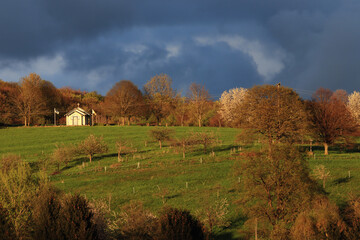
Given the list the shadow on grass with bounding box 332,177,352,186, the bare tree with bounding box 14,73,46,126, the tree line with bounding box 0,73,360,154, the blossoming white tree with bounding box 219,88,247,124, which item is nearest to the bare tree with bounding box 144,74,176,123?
the tree line with bounding box 0,73,360,154

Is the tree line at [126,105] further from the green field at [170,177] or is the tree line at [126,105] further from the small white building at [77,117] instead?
the green field at [170,177]

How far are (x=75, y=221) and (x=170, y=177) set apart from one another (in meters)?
20.4

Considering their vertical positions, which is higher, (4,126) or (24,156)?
(4,126)

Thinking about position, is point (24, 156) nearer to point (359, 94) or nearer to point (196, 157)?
point (196, 157)

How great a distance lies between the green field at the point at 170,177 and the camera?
95.3 ft

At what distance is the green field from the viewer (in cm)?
2906

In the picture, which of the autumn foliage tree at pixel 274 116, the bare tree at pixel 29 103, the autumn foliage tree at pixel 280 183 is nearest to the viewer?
the autumn foliage tree at pixel 280 183

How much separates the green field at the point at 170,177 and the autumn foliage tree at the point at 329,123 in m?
2.93

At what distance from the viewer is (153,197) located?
1180 inches

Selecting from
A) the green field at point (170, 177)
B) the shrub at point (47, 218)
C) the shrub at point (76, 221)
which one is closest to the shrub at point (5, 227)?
the shrub at point (47, 218)

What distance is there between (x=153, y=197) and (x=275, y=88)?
3124 cm

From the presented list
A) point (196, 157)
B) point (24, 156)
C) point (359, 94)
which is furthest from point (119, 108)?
point (359, 94)

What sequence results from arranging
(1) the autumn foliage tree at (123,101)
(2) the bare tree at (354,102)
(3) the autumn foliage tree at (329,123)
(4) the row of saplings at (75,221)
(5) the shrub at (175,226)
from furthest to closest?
(2) the bare tree at (354,102), (1) the autumn foliage tree at (123,101), (3) the autumn foliage tree at (329,123), (4) the row of saplings at (75,221), (5) the shrub at (175,226)

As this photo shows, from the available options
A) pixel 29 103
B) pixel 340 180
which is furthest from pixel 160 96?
pixel 340 180
